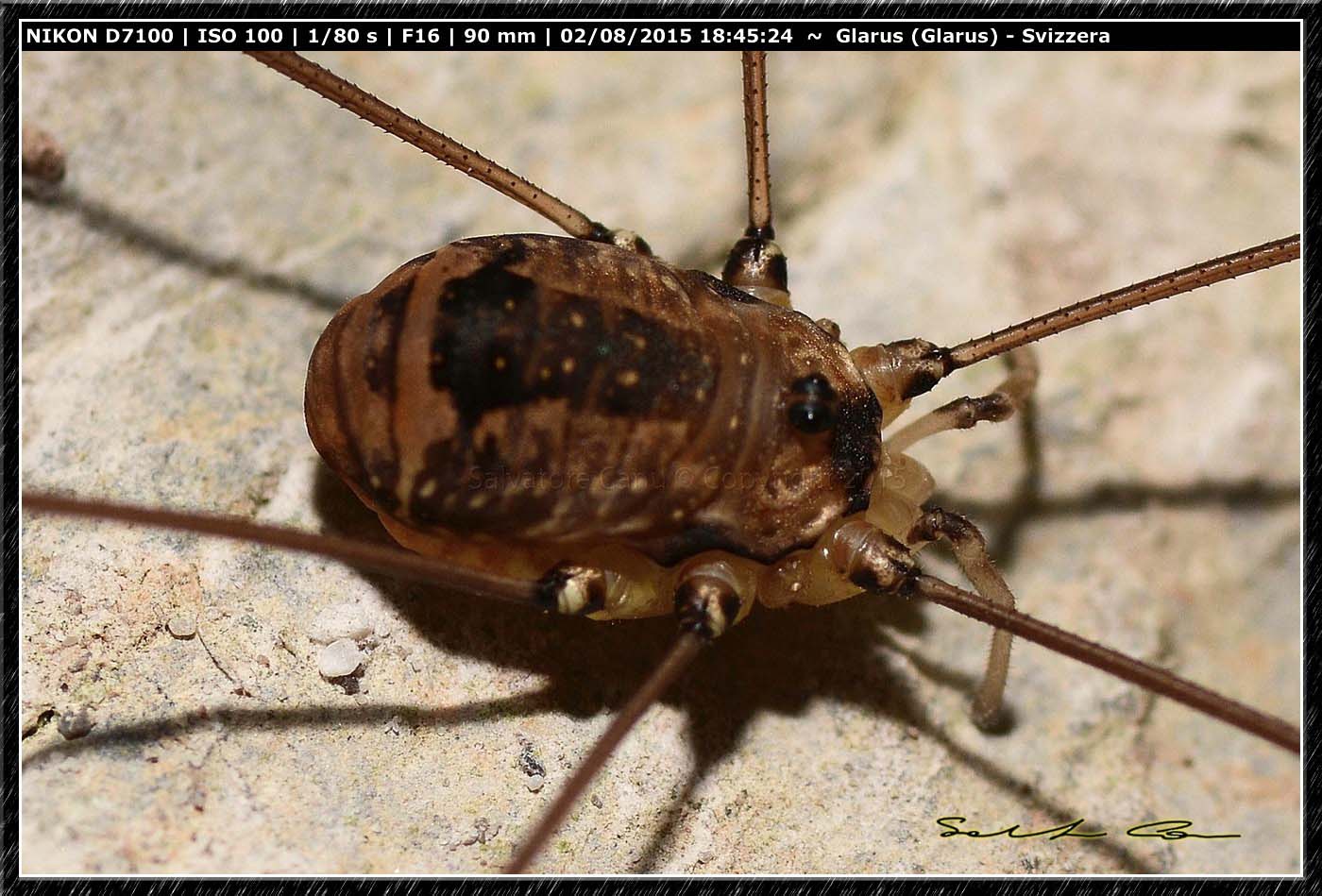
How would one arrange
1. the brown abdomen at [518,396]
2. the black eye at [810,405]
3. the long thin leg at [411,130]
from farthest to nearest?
the long thin leg at [411,130] → the black eye at [810,405] → the brown abdomen at [518,396]

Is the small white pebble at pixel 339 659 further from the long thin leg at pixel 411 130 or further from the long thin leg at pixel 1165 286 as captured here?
the long thin leg at pixel 1165 286

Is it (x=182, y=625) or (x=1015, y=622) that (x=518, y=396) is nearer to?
(x=182, y=625)

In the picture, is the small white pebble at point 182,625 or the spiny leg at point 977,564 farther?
the spiny leg at point 977,564

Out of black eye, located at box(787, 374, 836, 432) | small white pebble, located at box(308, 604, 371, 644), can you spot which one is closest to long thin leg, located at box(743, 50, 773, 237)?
black eye, located at box(787, 374, 836, 432)

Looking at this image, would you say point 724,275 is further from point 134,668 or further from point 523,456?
point 134,668

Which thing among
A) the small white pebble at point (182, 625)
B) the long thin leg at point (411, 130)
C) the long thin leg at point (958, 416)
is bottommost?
the small white pebble at point (182, 625)

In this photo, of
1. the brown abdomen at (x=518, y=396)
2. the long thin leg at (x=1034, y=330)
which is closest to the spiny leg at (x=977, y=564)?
the long thin leg at (x=1034, y=330)

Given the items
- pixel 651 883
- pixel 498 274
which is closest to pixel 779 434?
pixel 498 274
